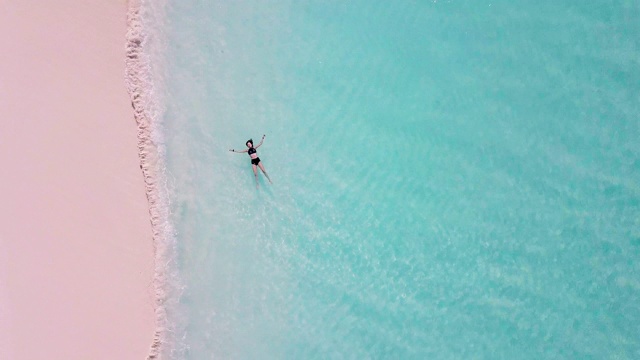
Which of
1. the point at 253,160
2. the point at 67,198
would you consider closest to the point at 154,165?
the point at 67,198

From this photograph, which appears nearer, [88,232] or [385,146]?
[88,232]

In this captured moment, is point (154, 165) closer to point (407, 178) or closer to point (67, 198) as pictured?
point (67, 198)

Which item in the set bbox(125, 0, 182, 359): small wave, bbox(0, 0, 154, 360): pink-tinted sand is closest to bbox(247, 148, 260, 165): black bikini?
bbox(125, 0, 182, 359): small wave

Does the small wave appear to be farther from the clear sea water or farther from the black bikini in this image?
the black bikini

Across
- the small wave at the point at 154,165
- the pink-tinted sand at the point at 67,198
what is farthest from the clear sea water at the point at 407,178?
the pink-tinted sand at the point at 67,198

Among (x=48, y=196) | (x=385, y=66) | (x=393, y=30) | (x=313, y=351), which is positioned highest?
(x=393, y=30)

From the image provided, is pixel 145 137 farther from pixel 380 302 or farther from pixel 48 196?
pixel 380 302

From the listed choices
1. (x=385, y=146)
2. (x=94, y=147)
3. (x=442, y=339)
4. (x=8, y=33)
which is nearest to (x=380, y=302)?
(x=442, y=339)

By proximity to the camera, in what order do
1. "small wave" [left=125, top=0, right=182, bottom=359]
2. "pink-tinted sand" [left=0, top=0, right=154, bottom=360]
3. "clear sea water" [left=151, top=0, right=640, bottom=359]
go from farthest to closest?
"clear sea water" [left=151, top=0, right=640, bottom=359] < "small wave" [left=125, top=0, right=182, bottom=359] < "pink-tinted sand" [left=0, top=0, right=154, bottom=360]
